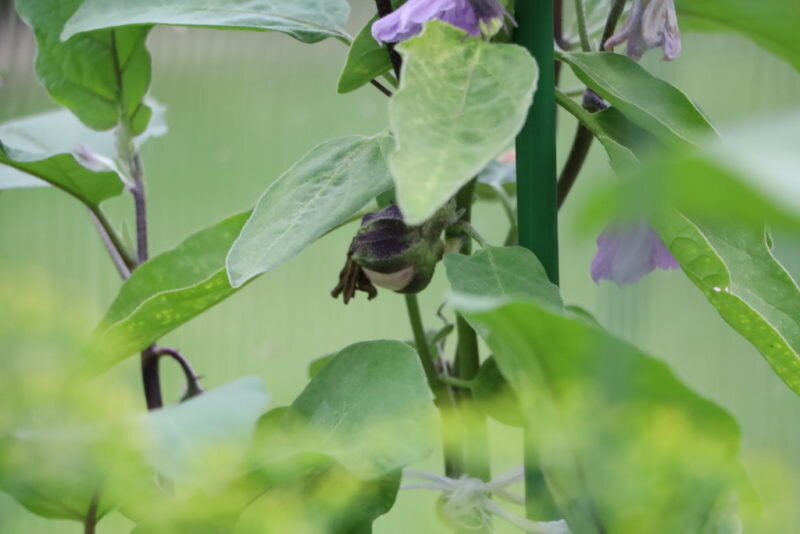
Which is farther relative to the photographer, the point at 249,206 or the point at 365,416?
the point at 249,206

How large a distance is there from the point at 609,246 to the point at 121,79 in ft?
0.50

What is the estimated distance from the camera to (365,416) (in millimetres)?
155

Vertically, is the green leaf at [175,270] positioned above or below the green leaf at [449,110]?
below

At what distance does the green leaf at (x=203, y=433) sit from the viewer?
0.38ft

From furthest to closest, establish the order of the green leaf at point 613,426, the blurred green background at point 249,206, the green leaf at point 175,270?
the blurred green background at point 249,206 < the green leaf at point 175,270 < the green leaf at point 613,426

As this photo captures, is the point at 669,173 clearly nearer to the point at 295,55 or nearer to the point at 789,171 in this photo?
the point at 789,171

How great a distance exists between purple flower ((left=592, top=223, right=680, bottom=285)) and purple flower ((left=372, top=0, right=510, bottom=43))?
0.06m

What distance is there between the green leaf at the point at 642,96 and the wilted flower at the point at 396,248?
0.04 metres

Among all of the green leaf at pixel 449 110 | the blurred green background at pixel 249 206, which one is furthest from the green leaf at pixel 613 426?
the blurred green background at pixel 249 206

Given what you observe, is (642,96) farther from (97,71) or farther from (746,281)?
(97,71)

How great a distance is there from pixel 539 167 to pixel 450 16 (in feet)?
0.12

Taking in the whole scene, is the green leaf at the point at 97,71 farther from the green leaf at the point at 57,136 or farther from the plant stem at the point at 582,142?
the plant stem at the point at 582,142

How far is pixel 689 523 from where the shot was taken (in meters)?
0.12

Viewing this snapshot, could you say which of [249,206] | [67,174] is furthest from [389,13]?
[249,206]
